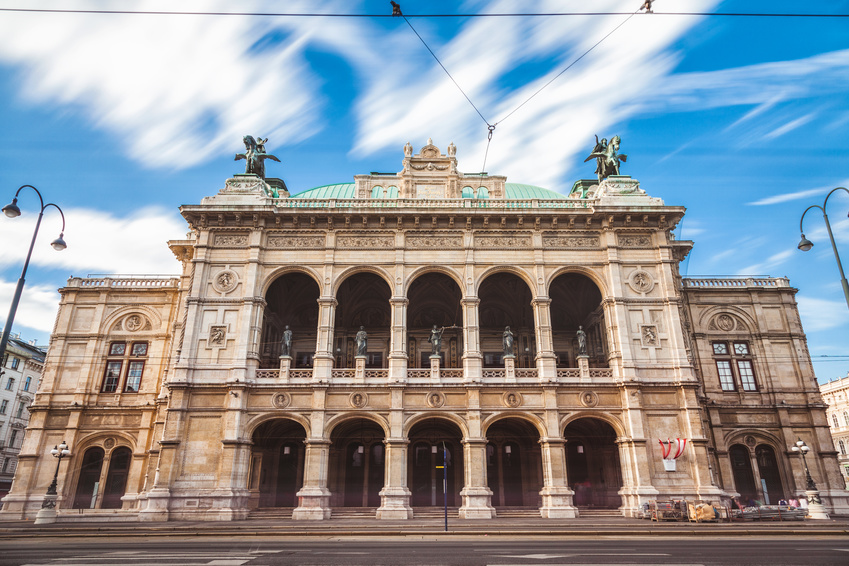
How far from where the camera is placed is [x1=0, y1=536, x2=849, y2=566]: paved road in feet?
34.9

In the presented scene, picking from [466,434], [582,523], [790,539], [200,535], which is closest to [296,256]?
[466,434]

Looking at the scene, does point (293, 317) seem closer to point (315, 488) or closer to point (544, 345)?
point (315, 488)

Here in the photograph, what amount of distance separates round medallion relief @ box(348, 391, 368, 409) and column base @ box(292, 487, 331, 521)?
418 cm

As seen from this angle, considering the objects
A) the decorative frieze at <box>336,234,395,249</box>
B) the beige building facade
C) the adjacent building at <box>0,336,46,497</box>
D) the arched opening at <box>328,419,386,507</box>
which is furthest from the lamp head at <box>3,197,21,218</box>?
the adjacent building at <box>0,336,46,497</box>

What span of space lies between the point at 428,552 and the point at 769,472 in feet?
90.8

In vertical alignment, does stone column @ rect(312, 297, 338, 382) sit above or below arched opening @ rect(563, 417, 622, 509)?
above

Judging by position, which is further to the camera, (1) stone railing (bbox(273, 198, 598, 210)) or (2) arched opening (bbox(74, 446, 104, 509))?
(2) arched opening (bbox(74, 446, 104, 509))

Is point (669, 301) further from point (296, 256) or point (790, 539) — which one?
point (296, 256)

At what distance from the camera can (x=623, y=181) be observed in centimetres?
3047

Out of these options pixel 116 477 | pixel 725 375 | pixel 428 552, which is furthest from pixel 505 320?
pixel 116 477

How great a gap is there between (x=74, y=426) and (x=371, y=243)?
20686 millimetres

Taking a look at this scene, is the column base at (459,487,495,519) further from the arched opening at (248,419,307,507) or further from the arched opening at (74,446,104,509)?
the arched opening at (74,446,104,509)

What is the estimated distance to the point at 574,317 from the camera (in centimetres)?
3419

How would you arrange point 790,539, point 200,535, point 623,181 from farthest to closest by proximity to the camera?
1. point 623,181
2. point 200,535
3. point 790,539
